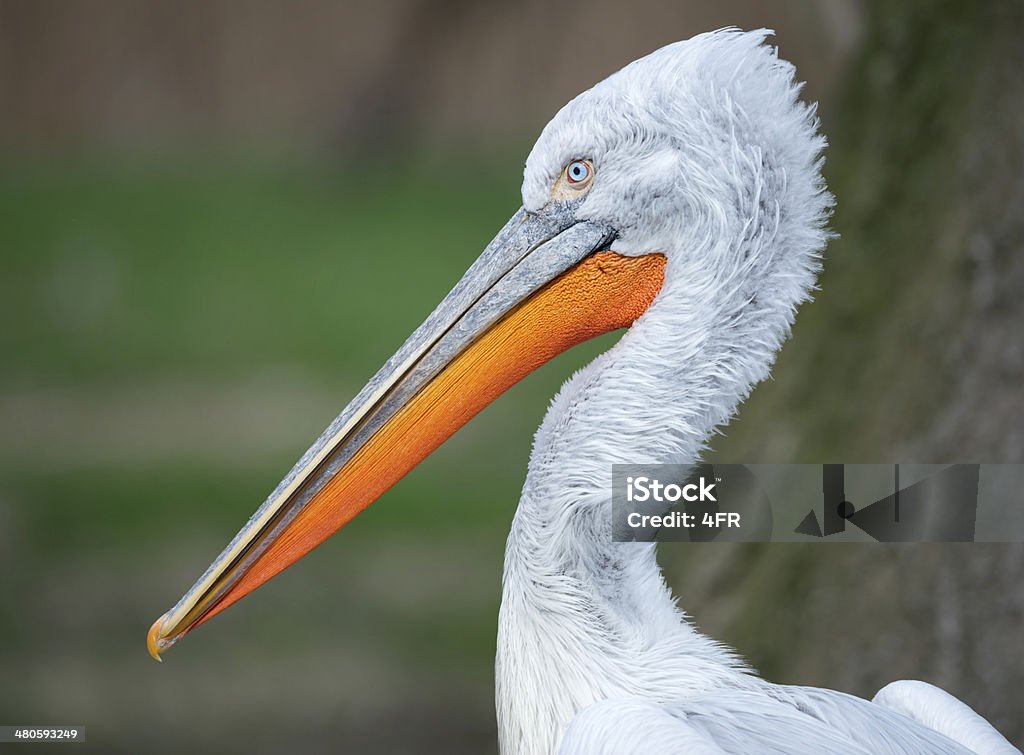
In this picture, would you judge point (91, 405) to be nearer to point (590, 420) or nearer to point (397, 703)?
point (397, 703)

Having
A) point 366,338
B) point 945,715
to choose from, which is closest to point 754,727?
point 945,715

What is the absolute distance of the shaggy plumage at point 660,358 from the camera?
1.43 m

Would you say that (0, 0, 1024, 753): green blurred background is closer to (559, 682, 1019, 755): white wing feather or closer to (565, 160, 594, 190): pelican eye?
(559, 682, 1019, 755): white wing feather

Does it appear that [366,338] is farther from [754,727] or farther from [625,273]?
[754,727]

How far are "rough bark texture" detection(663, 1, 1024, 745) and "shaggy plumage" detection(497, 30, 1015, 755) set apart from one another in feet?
2.90

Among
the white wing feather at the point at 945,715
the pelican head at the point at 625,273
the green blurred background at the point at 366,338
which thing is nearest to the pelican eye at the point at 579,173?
the pelican head at the point at 625,273

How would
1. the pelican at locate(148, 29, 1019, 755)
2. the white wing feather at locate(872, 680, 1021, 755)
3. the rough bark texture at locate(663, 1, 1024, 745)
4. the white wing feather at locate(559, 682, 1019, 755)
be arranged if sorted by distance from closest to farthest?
the white wing feather at locate(559, 682, 1019, 755)
the pelican at locate(148, 29, 1019, 755)
the white wing feather at locate(872, 680, 1021, 755)
the rough bark texture at locate(663, 1, 1024, 745)

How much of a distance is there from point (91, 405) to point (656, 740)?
4.05 meters

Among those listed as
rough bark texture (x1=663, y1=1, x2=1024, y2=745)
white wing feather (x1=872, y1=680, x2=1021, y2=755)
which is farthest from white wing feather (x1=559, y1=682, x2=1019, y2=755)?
rough bark texture (x1=663, y1=1, x2=1024, y2=745)

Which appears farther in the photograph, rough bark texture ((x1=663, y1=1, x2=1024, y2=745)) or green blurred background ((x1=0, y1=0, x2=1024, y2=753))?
green blurred background ((x1=0, y1=0, x2=1024, y2=753))

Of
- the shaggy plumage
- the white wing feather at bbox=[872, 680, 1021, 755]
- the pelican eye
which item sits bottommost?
the white wing feather at bbox=[872, 680, 1021, 755]

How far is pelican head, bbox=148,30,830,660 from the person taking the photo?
146 centimetres

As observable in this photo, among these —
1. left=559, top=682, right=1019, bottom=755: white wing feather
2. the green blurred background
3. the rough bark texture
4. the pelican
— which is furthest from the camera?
the green blurred background

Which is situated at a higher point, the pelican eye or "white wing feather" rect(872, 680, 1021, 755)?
the pelican eye
